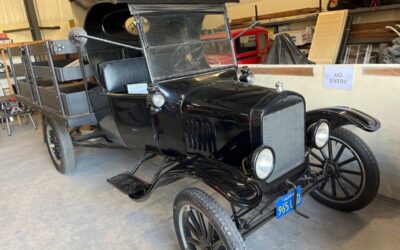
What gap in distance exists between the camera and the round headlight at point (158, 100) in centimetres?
217

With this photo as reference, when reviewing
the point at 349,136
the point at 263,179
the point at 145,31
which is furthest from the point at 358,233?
the point at 145,31

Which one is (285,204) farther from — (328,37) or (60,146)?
(328,37)

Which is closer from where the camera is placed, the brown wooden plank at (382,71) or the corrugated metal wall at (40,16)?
the brown wooden plank at (382,71)

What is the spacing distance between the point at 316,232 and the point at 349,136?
738 millimetres

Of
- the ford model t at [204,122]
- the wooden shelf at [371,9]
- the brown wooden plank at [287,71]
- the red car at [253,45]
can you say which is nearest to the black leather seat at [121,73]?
the ford model t at [204,122]

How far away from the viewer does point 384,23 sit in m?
4.48

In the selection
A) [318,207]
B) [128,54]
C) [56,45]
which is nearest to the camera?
[318,207]

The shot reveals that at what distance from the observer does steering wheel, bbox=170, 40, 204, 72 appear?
2.39 metres

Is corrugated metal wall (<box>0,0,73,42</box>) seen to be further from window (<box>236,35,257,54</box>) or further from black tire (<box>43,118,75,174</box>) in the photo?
black tire (<box>43,118,75,174</box>)

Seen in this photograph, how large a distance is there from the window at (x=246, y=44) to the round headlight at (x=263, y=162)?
4214mm

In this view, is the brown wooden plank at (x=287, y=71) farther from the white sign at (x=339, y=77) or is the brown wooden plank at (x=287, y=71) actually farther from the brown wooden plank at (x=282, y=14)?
the brown wooden plank at (x=282, y=14)

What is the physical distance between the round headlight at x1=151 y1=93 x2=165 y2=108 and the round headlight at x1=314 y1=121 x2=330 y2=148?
3.49 feet

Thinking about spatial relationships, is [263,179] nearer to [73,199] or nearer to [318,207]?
[318,207]

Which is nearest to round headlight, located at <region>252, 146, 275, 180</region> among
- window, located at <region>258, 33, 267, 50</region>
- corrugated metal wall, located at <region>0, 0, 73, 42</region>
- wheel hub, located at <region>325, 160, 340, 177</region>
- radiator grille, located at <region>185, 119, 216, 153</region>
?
radiator grille, located at <region>185, 119, 216, 153</region>
